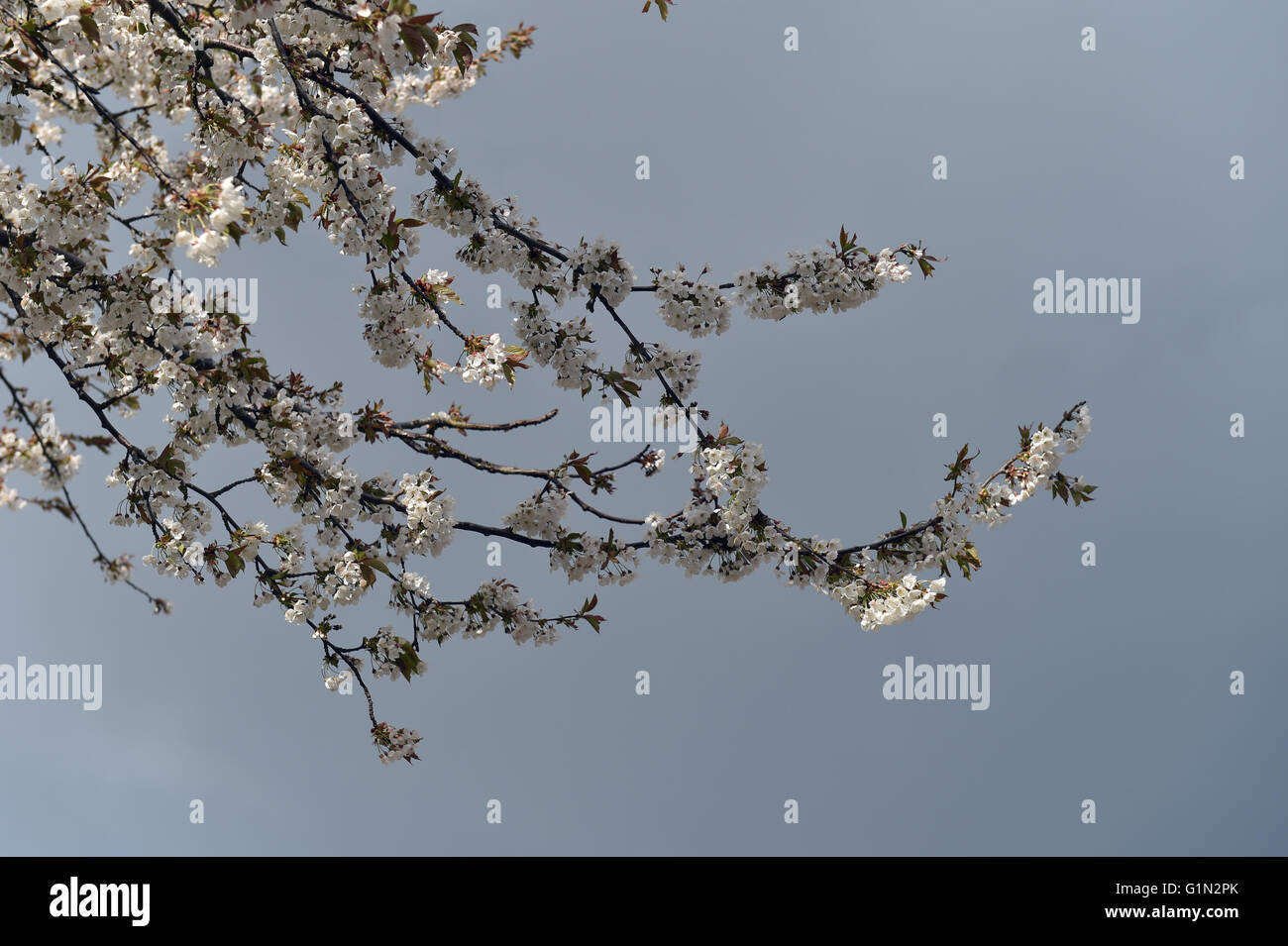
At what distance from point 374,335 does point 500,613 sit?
1.62 meters

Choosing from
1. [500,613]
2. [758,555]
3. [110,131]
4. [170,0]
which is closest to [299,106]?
[170,0]

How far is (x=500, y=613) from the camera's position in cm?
473

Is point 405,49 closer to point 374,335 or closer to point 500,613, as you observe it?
point 374,335

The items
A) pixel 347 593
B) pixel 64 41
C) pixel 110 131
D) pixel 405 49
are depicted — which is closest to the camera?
pixel 405 49

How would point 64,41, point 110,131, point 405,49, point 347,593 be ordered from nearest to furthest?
point 405,49 → point 64,41 → point 347,593 → point 110,131

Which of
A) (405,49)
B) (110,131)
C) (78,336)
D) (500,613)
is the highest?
(110,131)

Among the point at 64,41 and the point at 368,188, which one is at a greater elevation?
the point at 64,41

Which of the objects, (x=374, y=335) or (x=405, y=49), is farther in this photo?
(x=374, y=335)

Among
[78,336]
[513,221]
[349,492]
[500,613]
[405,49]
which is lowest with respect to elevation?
[500,613]

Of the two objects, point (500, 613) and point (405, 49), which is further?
point (500, 613)

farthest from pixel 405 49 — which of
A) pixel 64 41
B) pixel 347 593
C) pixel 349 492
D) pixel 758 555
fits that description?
pixel 758 555

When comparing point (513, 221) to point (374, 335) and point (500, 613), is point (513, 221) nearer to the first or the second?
point (374, 335)

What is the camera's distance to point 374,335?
4750mm

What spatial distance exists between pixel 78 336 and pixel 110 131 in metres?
1.94
